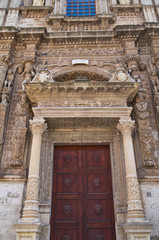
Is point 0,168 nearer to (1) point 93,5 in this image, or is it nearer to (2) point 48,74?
(2) point 48,74

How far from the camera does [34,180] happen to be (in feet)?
20.9

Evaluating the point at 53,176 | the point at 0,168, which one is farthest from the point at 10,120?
the point at 53,176

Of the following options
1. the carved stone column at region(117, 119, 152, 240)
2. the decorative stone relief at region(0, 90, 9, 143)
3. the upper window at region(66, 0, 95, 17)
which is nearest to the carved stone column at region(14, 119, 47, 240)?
the decorative stone relief at region(0, 90, 9, 143)

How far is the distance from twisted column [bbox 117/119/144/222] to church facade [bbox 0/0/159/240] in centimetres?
3

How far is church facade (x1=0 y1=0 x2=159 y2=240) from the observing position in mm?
6594

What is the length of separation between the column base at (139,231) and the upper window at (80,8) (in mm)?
9600

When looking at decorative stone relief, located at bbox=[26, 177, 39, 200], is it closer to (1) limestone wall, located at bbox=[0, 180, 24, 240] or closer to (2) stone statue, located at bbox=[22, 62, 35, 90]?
(1) limestone wall, located at bbox=[0, 180, 24, 240]

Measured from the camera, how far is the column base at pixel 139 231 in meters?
5.60

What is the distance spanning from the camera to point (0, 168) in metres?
7.21

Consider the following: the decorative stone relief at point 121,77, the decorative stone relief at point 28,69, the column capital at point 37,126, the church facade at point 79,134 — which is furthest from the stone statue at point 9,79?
the decorative stone relief at point 121,77

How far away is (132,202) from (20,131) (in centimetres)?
408

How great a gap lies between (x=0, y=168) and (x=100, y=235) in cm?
366

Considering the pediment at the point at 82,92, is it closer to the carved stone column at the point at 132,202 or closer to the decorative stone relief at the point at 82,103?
the decorative stone relief at the point at 82,103

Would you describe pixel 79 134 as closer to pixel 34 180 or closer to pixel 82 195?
pixel 82 195
